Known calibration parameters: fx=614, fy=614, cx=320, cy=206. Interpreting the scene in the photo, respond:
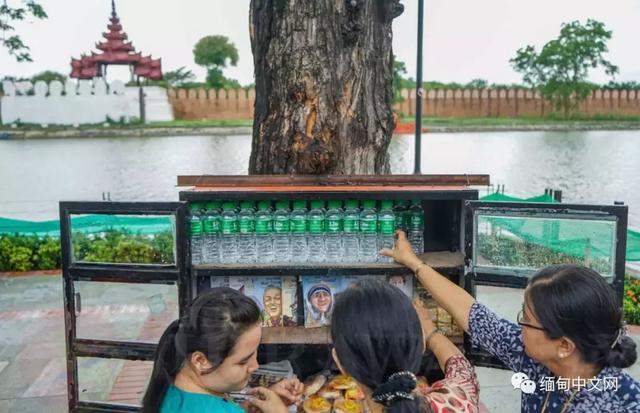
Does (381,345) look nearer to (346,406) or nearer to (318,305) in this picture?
(346,406)

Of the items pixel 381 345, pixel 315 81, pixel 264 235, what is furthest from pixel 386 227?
pixel 381 345

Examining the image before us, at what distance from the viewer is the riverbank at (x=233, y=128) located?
36.8 meters

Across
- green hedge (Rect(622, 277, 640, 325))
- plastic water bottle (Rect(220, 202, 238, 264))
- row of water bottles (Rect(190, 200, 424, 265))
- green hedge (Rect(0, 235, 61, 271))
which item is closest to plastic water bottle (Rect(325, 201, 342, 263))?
row of water bottles (Rect(190, 200, 424, 265))

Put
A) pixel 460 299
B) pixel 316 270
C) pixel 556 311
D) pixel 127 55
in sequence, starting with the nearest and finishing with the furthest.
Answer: pixel 556 311 < pixel 460 299 < pixel 316 270 < pixel 127 55

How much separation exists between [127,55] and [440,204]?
4523 centimetres

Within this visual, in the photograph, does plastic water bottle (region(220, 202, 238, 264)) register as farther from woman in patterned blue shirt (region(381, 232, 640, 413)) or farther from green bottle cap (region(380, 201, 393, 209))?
woman in patterned blue shirt (region(381, 232, 640, 413))

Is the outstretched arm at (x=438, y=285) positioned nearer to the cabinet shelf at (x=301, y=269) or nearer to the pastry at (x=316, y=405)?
the cabinet shelf at (x=301, y=269)

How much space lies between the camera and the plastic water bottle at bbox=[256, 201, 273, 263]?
8.71 feet

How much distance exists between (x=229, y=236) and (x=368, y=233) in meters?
0.61

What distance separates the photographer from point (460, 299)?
2186 mm

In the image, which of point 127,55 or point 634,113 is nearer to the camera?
point 127,55

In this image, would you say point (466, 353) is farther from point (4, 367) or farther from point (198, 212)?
point (4, 367)

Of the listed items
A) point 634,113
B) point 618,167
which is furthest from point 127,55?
point 634,113

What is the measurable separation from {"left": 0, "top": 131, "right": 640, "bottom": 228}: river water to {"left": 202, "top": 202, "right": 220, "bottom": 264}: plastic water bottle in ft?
30.8
